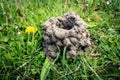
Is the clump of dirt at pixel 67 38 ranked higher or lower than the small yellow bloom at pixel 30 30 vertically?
lower

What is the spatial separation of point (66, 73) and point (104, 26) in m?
0.85

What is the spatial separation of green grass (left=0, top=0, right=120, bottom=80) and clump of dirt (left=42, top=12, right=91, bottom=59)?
8 cm

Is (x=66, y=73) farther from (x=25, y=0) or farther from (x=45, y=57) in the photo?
(x=25, y=0)

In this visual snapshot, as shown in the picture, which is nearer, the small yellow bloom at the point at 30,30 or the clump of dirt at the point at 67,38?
the clump of dirt at the point at 67,38

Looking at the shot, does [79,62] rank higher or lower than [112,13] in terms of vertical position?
lower

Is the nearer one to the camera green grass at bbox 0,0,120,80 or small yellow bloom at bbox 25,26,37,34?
green grass at bbox 0,0,120,80

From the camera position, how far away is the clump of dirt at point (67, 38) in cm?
284

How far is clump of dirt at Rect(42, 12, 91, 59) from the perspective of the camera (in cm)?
284

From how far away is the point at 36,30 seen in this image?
3020mm

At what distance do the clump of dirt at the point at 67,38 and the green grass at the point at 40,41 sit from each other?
0.08m

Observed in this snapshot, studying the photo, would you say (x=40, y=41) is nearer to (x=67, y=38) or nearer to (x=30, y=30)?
(x=30, y=30)

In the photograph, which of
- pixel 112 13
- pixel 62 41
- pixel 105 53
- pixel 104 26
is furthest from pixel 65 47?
pixel 112 13

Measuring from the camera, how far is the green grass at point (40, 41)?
2.75 meters

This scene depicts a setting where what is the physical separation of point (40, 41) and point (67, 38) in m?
0.32
